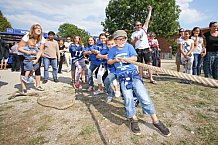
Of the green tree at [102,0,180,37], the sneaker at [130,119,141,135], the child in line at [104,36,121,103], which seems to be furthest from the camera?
the green tree at [102,0,180,37]

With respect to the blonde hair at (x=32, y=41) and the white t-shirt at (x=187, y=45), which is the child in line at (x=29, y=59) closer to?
the blonde hair at (x=32, y=41)

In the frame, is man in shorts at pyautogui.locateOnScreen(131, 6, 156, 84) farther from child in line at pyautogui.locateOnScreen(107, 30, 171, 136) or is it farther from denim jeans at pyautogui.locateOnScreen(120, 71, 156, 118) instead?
denim jeans at pyautogui.locateOnScreen(120, 71, 156, 118)

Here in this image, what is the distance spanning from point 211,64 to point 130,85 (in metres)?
4.13

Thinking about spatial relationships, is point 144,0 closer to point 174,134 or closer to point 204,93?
point 204,93

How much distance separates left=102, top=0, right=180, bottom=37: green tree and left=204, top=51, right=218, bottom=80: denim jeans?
21.8 metres

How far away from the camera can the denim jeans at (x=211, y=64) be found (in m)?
5.68

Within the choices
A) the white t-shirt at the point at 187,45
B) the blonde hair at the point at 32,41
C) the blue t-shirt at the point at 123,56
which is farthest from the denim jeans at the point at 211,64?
the blonde hair at the point at 32,41

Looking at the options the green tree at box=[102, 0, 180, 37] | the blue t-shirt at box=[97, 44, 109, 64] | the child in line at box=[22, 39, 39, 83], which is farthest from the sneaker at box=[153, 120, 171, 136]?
the green tree at box=[102, 0, 180, 37]

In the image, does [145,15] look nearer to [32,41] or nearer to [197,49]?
[197,49]

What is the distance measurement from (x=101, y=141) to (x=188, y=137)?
130cm

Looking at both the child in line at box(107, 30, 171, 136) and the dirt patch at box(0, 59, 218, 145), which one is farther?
the child in line at box(107, 30, 171, 136)

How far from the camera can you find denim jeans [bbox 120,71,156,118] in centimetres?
280

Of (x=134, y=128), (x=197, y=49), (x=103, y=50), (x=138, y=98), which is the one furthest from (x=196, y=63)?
(x=134, y=128)

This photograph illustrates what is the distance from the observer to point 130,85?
3.02 metres
